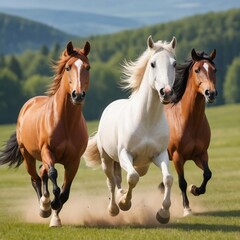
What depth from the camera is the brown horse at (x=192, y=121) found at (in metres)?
12.4

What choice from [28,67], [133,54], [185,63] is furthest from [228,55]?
[185,63]

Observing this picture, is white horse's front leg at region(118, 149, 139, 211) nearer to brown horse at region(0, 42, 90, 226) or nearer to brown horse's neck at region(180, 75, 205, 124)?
brown horse at region(0, 42, 90, 226)

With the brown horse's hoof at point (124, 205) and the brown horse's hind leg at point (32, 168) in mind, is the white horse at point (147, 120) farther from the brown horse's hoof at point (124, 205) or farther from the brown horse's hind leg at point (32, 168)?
the brown horse's hind leg at point (32, 168)

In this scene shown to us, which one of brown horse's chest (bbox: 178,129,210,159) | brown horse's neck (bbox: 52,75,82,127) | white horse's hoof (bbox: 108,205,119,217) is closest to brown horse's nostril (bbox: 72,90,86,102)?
brown horse's neck (bbox: 52,75,82,127)

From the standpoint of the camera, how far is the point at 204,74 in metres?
12.3

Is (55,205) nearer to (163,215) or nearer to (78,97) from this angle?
(163,215)

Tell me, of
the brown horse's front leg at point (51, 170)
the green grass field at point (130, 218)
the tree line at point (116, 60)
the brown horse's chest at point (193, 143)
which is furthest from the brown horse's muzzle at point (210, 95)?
the tree line at point (116, 60)

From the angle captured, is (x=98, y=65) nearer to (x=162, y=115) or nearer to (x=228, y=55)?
(x=228, y=55)

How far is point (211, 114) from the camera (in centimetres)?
8138

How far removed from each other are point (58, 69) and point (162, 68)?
1566mm

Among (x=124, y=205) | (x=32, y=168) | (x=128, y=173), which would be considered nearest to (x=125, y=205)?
(x=124, y=205)

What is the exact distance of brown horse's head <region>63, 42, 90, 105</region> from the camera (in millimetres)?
10234

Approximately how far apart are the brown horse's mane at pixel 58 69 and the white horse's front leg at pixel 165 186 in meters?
1.71

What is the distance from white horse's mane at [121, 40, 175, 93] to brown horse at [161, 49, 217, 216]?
1275 mm
